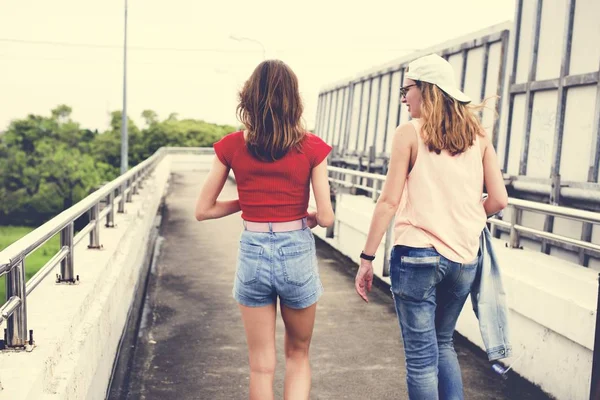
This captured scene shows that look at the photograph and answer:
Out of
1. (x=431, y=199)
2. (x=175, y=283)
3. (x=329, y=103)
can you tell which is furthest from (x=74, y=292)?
(x=329, y=103)

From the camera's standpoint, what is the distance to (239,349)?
20.0 ft

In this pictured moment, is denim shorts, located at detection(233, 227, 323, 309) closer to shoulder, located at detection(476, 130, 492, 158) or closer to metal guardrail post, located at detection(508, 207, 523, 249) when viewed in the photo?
shoulder, located at detection(476, 130, 492, 158)

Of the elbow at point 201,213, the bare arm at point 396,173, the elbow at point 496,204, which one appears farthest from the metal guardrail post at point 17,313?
the elbow at point 496,204

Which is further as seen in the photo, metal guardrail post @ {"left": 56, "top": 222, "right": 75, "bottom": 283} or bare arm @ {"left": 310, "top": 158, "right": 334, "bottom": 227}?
metal guardrail post @ {"left": 56, "top": 222, "right": 75, "bottom": 283}

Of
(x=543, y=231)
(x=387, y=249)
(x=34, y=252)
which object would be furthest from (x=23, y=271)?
(x=34, y=252)

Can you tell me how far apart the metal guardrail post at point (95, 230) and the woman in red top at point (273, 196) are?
296 centimetres

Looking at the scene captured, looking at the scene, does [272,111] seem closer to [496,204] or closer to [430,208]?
[430,208]

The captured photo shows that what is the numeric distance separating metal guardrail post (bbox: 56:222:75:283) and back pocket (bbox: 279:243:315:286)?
1.88 metres

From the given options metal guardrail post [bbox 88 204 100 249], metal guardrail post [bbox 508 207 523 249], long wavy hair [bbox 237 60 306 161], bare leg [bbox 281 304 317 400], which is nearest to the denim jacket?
bare leg [bbox 281 304 317 400]

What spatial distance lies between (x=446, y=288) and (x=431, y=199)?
42cm

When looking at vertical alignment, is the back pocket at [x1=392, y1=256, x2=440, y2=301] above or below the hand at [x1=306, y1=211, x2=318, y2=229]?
below

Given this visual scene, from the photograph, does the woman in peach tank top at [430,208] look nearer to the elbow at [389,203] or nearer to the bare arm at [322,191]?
the elbow at [389,203]

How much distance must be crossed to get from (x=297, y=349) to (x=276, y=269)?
18.2 inches

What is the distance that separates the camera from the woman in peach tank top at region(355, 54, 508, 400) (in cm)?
327
